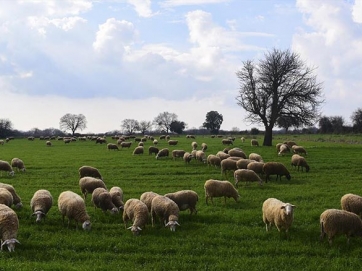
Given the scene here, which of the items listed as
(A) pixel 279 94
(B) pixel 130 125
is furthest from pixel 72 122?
(A) pixel 279 94

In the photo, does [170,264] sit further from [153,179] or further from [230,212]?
[153,179]

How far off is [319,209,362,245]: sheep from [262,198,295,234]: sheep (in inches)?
37.4

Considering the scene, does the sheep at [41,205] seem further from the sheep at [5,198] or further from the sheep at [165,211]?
the sheep at [165,211]

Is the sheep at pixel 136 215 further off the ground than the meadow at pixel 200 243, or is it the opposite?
the sheep at pixel 136 215

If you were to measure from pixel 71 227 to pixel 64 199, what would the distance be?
128 centimetres

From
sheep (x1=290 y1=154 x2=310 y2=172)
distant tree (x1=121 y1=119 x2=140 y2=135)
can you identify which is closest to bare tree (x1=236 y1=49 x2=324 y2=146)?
sheep (x1=290 y1=154 x2=310 y2=172)

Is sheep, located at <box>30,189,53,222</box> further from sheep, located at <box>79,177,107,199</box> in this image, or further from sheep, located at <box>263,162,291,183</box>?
sheep, located at <box>263,162,291,183</box>

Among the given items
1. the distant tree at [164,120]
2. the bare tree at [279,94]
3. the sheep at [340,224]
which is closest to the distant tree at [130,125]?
the distant tree at [164,120]

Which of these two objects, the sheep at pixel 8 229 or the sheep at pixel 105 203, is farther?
the sheep at pixel 105 203

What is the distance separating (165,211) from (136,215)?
39.6 inches

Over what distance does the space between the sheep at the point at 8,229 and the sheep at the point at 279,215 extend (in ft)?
24.1

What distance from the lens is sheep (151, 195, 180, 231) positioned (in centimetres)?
1171

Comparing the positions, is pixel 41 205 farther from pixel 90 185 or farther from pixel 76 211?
pixel 90 185

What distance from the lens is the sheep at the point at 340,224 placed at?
10305mm
